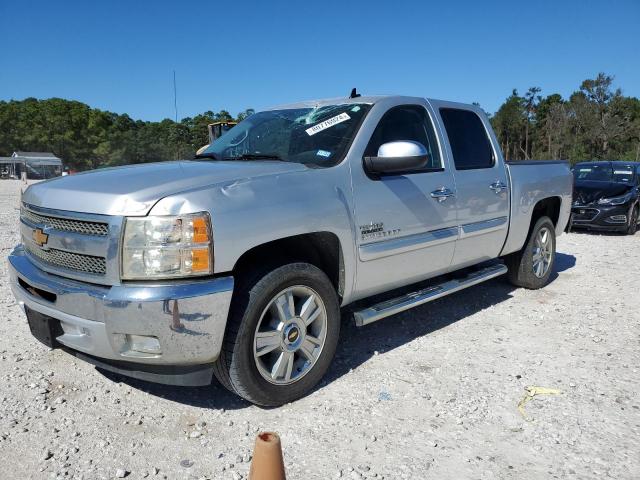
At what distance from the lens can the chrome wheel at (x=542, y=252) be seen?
5.73 meters

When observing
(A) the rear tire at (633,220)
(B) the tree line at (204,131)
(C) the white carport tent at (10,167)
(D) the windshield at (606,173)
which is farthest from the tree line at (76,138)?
(A) the rear tire at (633,220)

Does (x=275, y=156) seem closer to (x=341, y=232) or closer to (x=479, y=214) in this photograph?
(x=341, y=232)

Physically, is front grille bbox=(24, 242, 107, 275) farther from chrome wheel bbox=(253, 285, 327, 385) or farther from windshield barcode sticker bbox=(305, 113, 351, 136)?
windshield barcode sticker bbox=(305, 113, 351, 136)

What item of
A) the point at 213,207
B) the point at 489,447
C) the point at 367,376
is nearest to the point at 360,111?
the point at 213,207

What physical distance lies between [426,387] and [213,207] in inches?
72.7

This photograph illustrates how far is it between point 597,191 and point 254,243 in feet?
33.3

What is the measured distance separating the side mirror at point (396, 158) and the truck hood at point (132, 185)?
1.71ft

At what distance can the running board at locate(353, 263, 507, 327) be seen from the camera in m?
3.41

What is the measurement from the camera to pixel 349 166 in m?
3.31

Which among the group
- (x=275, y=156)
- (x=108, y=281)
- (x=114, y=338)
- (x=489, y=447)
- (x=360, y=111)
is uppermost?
(x=360, y=111)

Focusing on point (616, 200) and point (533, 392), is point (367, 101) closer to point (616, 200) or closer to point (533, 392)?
point (533, 392)

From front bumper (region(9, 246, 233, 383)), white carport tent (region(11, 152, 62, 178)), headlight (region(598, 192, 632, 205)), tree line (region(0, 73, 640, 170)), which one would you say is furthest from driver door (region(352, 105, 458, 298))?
white carport tent (region(11, 152, 62, 178))

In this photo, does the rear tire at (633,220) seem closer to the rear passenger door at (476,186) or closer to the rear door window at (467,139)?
the rear passenger door at (476,186)

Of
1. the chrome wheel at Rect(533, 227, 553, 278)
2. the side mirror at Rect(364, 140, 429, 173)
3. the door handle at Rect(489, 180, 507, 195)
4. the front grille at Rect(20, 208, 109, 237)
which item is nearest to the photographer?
the front grille at Rect(20, 208, 109, 237)
